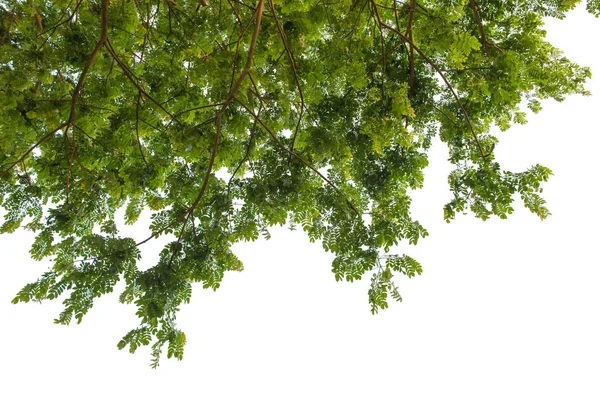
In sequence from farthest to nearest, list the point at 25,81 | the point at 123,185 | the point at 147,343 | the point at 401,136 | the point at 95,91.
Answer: the point at 123,185 < the point at 95,91 < the point at 401,136 < the point at 147,343 < the point at 25,81

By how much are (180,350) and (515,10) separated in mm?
4604

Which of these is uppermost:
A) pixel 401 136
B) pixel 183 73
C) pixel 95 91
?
pixel 183 73

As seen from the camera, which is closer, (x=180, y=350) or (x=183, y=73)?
(x=180, y=350)

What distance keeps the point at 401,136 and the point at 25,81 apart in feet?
10.1

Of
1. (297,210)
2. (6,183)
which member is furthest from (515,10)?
(6,183)

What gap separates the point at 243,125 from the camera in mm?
3479

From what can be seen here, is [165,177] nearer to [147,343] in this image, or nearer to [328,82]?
[147,343]

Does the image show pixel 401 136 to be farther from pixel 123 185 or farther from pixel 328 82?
pixel 123 185

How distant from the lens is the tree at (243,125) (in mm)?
3141

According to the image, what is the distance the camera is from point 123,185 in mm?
3871

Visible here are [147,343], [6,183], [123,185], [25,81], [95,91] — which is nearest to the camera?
[25,81]

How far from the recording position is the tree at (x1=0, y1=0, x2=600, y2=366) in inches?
124

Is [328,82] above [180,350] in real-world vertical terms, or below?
above

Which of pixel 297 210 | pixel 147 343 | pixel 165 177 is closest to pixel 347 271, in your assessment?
pixel 297 210
